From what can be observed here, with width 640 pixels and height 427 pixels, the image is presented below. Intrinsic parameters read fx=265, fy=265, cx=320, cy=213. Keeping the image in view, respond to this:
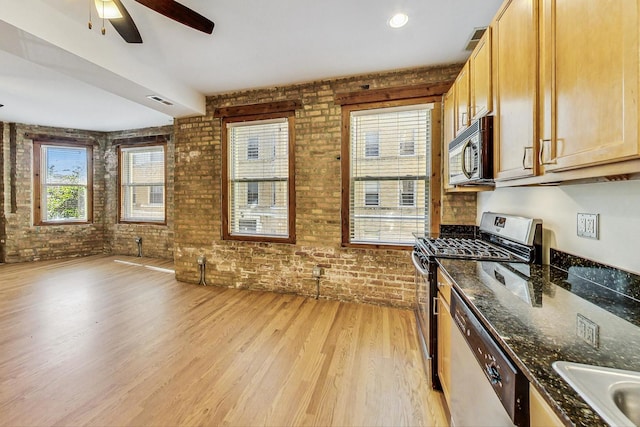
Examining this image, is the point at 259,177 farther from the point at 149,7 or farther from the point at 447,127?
the point at 447,127

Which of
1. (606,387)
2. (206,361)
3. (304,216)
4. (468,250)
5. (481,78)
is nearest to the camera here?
(606,387)

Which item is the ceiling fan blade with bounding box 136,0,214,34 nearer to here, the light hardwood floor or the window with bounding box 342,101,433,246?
the window with bounding box 342,101,433,246

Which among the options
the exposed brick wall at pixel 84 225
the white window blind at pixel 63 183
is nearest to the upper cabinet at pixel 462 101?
the exposed brick wall at pixel 84 225

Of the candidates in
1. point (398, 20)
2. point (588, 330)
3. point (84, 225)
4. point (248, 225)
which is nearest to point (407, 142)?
point (398, 20)

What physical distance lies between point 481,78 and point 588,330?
168 centimetres

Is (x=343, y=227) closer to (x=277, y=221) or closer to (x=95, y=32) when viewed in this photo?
(x=277, y=221)

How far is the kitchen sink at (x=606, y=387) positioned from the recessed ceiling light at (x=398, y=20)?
2497 millimetres

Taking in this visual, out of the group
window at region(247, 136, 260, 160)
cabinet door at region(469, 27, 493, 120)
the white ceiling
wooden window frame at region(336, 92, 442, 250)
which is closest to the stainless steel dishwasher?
cabinet door at region(469, 27, 493, 120)

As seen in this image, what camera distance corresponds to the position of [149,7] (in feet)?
5.55

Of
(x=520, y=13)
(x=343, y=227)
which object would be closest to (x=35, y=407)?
(x=343, y=227)

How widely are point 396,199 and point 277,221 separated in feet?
5.27

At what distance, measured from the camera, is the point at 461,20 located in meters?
2.24

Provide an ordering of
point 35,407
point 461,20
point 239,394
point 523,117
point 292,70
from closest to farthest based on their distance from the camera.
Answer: point 523,117, point 35,407, point 239,394, point 461,20, point 292,70

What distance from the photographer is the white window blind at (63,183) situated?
18.2ft
